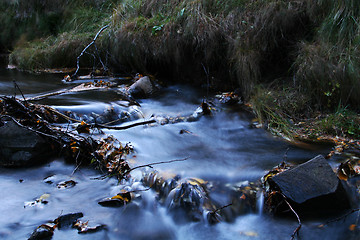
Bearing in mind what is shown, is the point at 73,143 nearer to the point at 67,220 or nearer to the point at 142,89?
the point at 67,220

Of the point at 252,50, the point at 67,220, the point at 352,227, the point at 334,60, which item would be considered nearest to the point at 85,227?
the point at 67,220

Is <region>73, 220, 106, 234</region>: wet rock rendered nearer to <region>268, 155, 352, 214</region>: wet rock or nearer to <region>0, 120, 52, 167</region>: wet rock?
<region>0, 120, 52, 167</region>: wet rock

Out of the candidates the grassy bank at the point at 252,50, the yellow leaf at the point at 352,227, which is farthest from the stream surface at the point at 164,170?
the grassy bank at the point at 252,50

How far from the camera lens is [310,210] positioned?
2.34 meters

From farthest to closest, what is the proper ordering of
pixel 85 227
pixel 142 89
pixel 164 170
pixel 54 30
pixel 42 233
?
pixel 54 30, pixel 142 89, pixel 164 170, pixel 85 227, pixel 42 233

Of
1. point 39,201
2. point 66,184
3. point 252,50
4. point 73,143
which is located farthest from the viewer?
point 252,50

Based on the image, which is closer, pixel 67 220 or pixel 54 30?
pixel 67 220

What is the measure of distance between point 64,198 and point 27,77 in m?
5.36

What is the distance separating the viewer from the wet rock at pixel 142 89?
5.33 m

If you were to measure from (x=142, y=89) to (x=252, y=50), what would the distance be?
201 centimetres

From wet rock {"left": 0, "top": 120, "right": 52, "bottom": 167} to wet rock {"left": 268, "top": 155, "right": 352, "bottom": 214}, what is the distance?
2.27 m

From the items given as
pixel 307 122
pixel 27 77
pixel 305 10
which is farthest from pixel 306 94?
pixel 27 77

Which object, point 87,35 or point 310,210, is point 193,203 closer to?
point 310,210

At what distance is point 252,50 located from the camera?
15.8 feet
